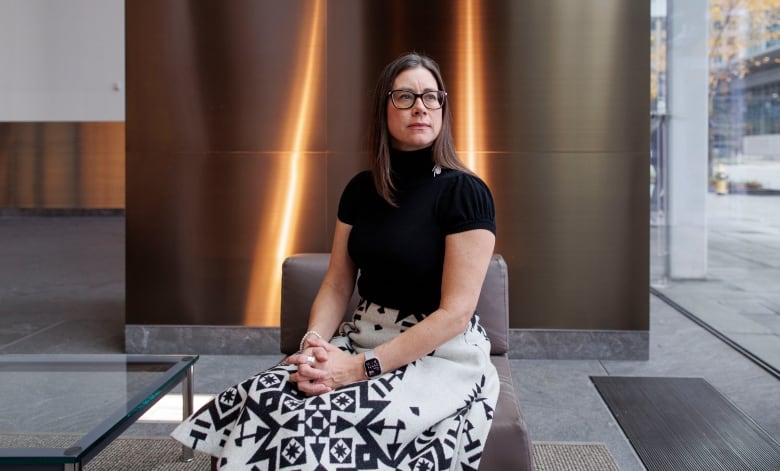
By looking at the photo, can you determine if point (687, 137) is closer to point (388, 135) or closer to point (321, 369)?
point (388, 135)

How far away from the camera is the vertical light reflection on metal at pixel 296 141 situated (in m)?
3.88

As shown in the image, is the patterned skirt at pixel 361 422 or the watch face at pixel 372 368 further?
the watch face at pixel 372 368

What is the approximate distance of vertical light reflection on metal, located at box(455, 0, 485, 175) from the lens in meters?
3.84

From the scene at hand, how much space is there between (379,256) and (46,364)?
136 cm

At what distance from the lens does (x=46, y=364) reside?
2492 millimetres

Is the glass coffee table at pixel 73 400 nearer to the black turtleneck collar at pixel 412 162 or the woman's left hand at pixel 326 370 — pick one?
the woman's left hand at pixel 326 370

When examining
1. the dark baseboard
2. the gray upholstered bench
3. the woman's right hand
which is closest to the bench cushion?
the gray upholstered bench

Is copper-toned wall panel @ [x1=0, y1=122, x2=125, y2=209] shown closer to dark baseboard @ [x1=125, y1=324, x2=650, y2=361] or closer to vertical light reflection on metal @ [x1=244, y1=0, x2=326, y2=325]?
dark baseboard @ [x1=125, y1=324, x2=650, y2=361]

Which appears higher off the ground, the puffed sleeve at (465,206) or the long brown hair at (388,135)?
the long brown hair at (388,135)

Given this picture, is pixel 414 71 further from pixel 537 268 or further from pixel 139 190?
pixel 139 190

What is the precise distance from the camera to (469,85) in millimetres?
3869

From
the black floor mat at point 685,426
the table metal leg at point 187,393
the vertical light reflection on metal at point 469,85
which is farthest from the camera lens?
the vertical light reflection on metal at point 469,85

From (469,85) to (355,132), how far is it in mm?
658

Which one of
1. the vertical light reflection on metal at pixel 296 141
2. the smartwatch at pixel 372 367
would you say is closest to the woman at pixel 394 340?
the smartwatch at pixel 372 367
